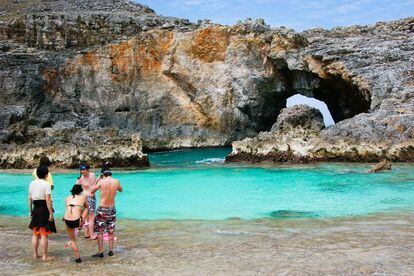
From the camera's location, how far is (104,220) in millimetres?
8719

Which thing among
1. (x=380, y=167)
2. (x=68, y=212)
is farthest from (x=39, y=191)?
(x=380, y=167)

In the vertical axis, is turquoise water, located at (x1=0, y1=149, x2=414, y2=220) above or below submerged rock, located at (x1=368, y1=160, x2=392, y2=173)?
below

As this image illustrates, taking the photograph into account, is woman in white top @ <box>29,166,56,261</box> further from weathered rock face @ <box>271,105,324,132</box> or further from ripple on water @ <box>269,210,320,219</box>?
weathered rock face @ <box>271,105,324,132</box>

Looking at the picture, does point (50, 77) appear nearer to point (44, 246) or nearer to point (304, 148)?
point (304, 148)

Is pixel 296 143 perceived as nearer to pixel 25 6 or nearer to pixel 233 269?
pixel 233 269

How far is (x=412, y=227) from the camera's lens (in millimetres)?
10820

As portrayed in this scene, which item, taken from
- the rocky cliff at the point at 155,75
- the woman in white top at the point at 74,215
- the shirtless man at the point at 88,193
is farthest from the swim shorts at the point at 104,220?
the rocky cliff at the point at 155,75

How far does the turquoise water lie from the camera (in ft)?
47.9

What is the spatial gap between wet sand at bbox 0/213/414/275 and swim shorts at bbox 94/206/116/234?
0.50m

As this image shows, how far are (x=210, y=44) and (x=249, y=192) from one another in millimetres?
28526

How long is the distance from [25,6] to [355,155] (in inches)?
1667

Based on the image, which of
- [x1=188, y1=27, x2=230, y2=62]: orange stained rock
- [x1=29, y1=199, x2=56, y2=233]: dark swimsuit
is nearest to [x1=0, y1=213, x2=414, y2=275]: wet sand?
[x1=29, y1=199, x2=56, y2=233]: dark swimsuit

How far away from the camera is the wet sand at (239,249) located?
7.76 meters

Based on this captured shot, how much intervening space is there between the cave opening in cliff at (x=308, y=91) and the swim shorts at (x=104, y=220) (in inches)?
1071
